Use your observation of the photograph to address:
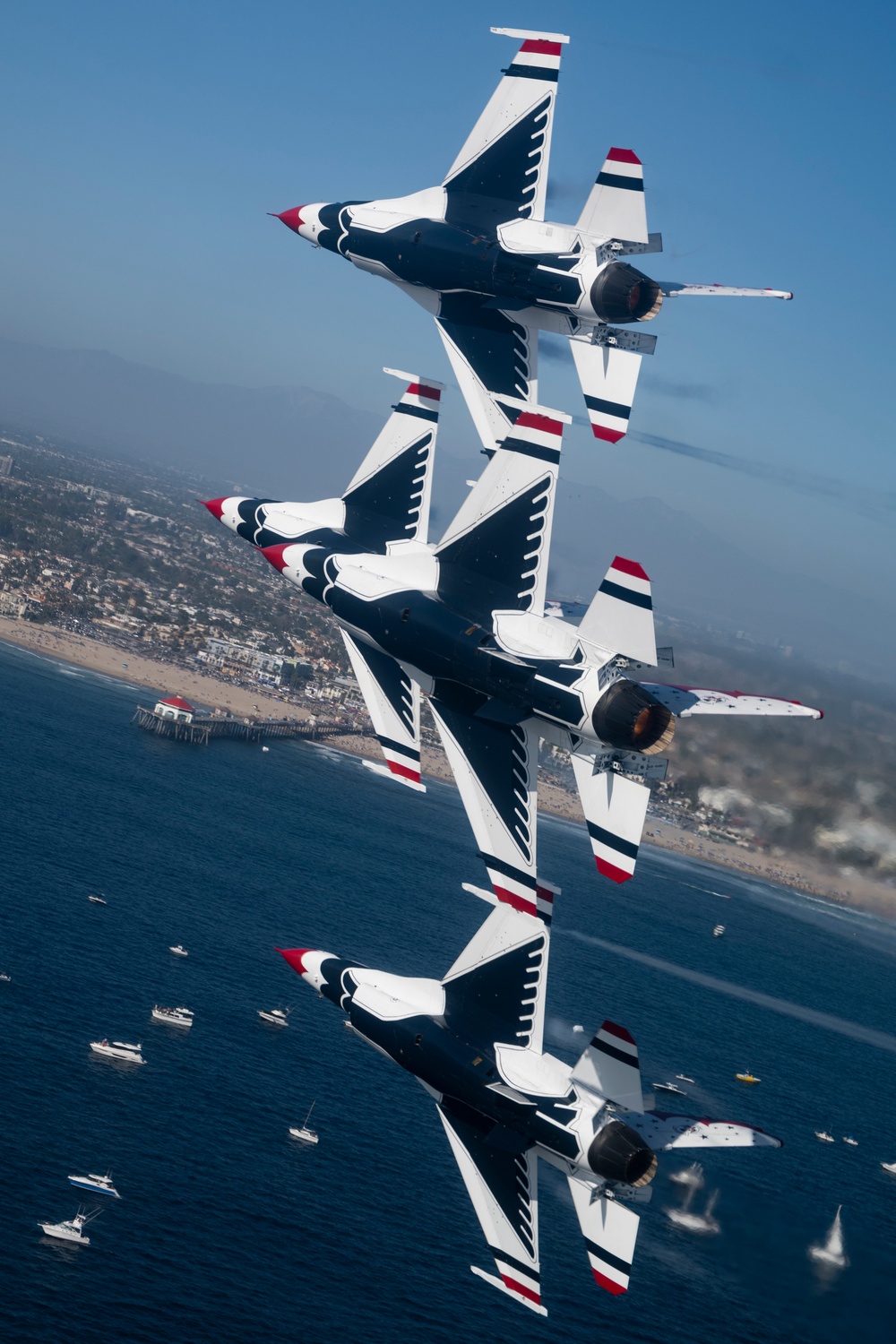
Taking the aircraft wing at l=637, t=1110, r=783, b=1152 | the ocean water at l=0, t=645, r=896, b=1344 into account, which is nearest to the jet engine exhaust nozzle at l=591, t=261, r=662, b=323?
the aircraft wing at l=637, t=1110, r=783, b=1152

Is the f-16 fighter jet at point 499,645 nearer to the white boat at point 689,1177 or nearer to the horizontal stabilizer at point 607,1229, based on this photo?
the horizontal stabilizer at point 607,1229

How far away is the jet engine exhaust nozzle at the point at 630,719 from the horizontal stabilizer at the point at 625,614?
1.03m

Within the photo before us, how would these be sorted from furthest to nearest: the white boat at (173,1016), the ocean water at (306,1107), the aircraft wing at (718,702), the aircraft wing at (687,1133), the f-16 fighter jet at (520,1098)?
the white boat at (173,1016) → the ocean water at (306,1107) → the aircraft wing at (718,702) → the f-16 fighter jet at (520,1098) → the aircraft wing at (687,1133)

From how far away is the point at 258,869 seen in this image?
484 feet

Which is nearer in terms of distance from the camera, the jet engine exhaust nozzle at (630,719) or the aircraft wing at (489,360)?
the jet engine exhaust nozzle at (630,719)

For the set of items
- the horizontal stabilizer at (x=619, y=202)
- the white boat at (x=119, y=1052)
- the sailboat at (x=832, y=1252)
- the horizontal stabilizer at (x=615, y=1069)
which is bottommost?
the white boat at (x=119, y=1052)

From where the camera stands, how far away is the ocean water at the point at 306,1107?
73.4 metres

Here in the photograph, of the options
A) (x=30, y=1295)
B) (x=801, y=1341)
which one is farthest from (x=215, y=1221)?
(x=801, y=1341)

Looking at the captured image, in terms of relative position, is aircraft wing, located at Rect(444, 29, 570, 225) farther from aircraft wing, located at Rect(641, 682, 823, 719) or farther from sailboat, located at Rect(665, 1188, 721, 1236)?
sailboat, located at Rect(665, 1188, 721, 1236)

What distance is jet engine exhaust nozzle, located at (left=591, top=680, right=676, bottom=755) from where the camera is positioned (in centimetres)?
3228

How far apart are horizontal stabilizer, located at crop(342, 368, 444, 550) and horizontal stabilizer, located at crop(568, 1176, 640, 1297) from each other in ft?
66.2

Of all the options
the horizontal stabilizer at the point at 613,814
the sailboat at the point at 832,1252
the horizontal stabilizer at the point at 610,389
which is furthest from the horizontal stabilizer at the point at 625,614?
the sailboat at the point at 832,1252

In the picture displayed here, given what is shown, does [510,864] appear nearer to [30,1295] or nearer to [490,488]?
[490,488]

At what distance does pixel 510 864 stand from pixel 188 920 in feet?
307
